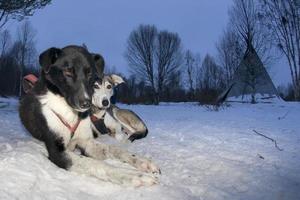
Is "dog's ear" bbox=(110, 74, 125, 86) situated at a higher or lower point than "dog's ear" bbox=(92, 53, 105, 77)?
lower

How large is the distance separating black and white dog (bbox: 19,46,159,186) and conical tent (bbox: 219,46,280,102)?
25281 millimetres

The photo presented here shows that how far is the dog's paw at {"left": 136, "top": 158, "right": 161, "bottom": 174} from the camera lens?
4.13 m

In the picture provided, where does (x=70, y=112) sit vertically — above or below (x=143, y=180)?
above

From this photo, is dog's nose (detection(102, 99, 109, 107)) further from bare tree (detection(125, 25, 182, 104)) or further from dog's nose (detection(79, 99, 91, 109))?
bare tree (detection(125, 25, 182, 104))

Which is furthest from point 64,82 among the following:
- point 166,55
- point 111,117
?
point 166,55

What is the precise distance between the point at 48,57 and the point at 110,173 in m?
1.31

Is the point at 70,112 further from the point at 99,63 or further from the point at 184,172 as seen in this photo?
the point at 184,172

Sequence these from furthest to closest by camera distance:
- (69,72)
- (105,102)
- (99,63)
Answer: (105,102) → (99,63) → (69,72)

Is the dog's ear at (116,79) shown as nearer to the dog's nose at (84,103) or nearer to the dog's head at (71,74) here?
the dog's head at (71,74)

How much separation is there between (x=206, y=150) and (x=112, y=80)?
2.17 meters

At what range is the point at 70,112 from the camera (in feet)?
14.7

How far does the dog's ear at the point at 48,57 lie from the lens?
14.1ft

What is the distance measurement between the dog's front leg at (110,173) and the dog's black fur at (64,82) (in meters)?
0.10

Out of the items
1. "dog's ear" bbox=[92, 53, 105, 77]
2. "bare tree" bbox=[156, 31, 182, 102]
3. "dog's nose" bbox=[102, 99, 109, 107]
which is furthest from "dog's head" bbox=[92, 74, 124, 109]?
"bare tree" bbox=[156, 31, 182, 102]
